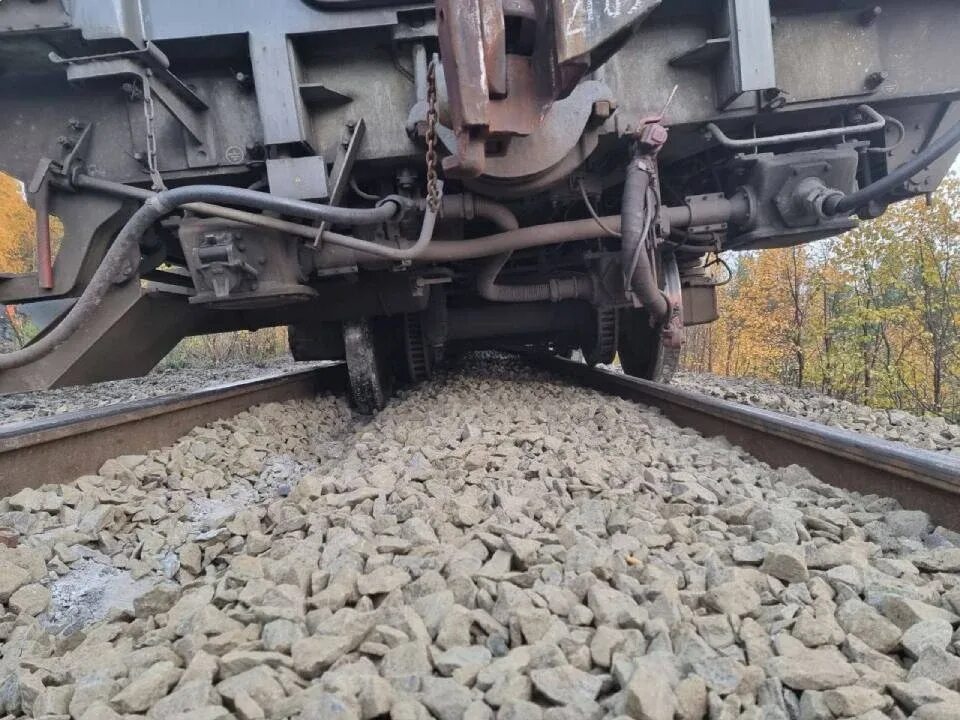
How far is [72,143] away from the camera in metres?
2.53

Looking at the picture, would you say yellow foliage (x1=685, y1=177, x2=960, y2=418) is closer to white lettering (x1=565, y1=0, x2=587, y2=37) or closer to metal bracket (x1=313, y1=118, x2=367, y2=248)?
white lettering (x1=565, y1=0, x2=587, y2=37)

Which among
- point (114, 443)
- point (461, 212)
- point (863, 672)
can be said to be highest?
point (461, 212)

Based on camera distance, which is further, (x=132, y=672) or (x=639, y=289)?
(x=639, y=289)

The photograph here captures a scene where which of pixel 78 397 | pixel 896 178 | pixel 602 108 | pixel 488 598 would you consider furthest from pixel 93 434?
pixel 78 397

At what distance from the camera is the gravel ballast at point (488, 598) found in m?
0.92

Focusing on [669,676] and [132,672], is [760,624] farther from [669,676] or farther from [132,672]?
[132,672]

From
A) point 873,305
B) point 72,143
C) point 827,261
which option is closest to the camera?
point 72,143

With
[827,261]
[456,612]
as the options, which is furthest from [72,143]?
[827,261]

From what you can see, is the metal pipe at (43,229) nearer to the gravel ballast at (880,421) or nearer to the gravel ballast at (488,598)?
the gravel ballast at (488,598)

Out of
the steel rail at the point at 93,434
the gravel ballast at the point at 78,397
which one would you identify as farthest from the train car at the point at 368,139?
the gravel ballast at the point at 78,397

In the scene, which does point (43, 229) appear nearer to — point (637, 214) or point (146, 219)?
point (146, 219)

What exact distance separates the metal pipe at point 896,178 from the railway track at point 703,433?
117 centimetres

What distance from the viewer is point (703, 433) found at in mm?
2770

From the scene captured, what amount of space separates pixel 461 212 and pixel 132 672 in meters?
2.22
